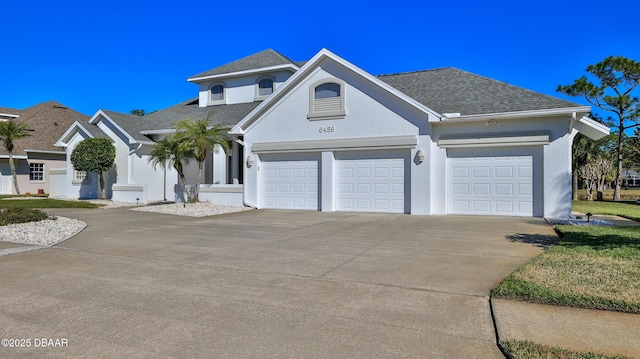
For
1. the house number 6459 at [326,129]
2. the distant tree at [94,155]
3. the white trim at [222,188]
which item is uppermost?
the house number 6459 at [326,129]

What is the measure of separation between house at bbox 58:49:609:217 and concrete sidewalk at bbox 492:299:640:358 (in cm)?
1027

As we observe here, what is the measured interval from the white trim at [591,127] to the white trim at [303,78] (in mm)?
4809

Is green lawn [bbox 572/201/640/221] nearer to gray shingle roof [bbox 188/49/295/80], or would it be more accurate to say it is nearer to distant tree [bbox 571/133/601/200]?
distant tree [bbox 571/133/601/200]

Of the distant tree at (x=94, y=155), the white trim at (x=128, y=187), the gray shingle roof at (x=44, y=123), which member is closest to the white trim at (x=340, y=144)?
the white trim at (x=128, y=187)

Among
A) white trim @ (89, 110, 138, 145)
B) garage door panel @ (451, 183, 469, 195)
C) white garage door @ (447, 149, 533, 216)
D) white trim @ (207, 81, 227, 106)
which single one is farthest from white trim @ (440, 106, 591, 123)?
white trim @ (89, 110, 138, 145)

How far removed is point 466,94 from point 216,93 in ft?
48.9

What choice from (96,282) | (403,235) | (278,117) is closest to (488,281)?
(403,235)

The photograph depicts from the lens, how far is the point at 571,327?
12.8 ft

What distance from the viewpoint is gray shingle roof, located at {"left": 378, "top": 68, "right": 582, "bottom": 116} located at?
13.9 m

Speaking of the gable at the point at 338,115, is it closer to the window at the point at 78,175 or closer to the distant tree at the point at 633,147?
the window at the point at 78,175

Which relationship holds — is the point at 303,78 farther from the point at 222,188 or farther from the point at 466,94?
the point at 466,94

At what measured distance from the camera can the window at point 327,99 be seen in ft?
52.7

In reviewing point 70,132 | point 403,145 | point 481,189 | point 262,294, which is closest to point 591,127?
point 481,189

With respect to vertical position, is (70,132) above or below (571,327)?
above
